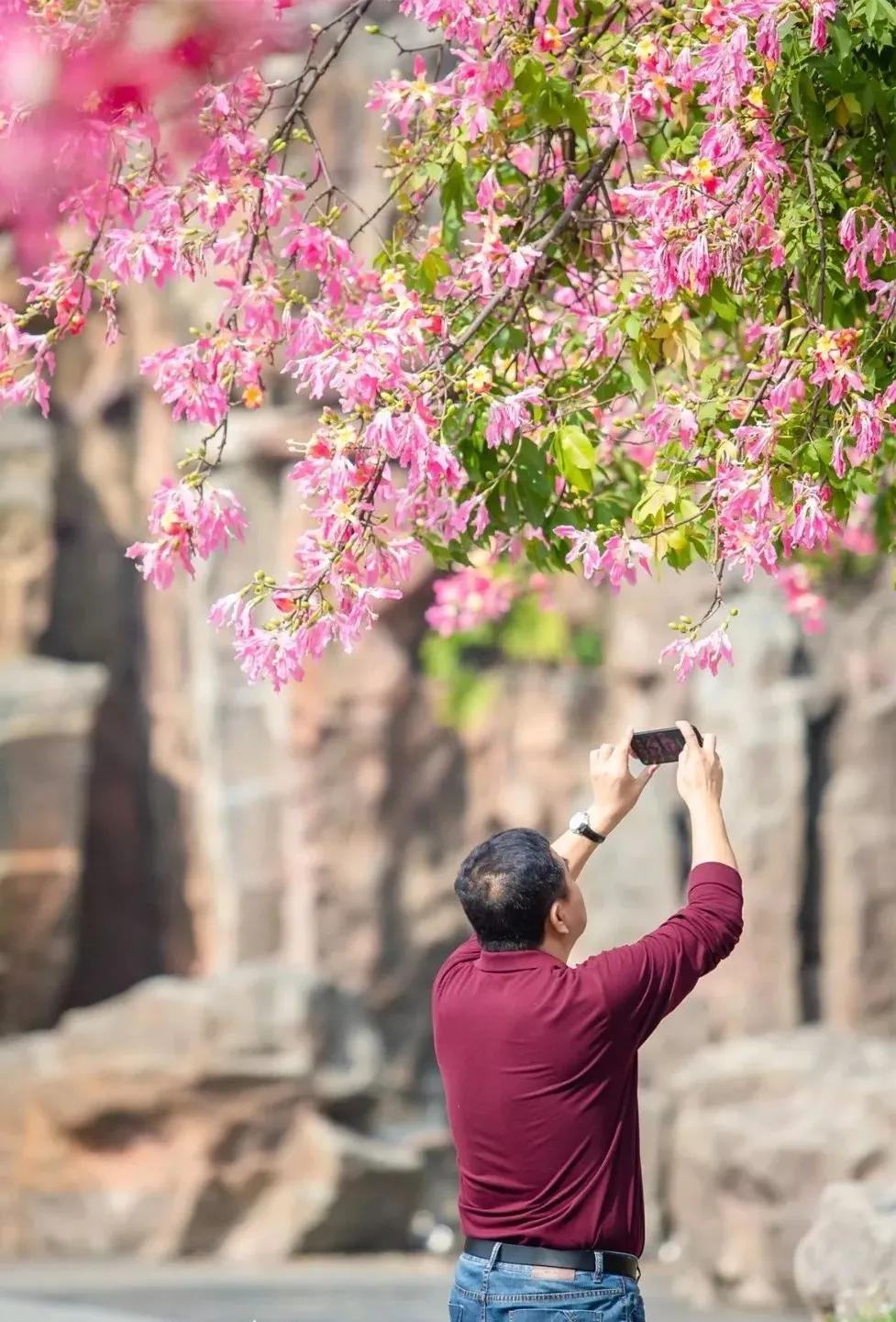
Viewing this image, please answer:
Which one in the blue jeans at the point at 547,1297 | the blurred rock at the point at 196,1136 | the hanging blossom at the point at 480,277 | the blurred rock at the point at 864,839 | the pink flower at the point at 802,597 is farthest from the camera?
the blurred rock at the point at 864,839

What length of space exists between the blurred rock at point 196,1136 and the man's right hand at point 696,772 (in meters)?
9.81

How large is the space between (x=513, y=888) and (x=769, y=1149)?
25.6 ft

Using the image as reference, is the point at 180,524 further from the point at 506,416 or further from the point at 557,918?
the point at 557,918

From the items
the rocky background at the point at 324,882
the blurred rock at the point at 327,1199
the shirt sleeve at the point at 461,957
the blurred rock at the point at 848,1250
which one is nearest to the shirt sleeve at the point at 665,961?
the shirt sleeve at the point at 461,957

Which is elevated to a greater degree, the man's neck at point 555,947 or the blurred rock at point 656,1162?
the man's neck at point 555,947

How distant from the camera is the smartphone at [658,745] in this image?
3303mm

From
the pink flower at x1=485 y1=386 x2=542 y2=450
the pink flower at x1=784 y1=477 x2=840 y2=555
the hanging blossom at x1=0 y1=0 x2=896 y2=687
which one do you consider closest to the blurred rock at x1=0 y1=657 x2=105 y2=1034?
the hanging blossom at x1=0 y1=0 x2=896 y2=687

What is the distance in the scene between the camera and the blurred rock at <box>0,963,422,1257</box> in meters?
12.7

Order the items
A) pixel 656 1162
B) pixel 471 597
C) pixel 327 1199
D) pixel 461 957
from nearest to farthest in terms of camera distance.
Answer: pixel 461 957 → pixel 471 597 → pixel 327 1199 → pixel 656 1162

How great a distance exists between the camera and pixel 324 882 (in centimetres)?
1647

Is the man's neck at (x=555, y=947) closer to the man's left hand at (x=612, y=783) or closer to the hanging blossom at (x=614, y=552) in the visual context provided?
the man's left hand at (x=612, y=783)

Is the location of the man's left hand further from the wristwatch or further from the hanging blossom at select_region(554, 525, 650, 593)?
the hanging blossom at select_region(554, 525, 650, 593)

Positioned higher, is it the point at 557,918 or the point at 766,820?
the point at 766,820

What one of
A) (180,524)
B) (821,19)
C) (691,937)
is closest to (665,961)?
(691,937)
